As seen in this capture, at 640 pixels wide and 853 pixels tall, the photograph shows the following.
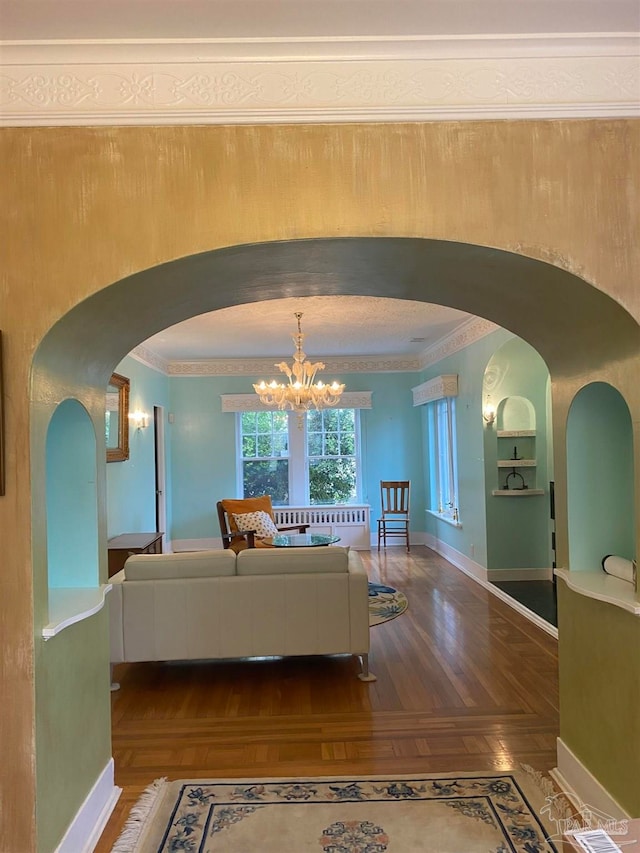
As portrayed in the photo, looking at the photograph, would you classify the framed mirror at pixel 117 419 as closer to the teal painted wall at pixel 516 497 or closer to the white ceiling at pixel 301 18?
the teal painted wall at pixel 516 497

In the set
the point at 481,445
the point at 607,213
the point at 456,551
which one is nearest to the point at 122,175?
the point at 607,213

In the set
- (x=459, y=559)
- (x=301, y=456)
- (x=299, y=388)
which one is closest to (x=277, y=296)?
(x=299, y=388)

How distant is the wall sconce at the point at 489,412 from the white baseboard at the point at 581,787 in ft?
12.8

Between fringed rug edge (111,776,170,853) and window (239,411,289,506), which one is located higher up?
window (239,411,289,506)

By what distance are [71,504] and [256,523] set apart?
4762 mm

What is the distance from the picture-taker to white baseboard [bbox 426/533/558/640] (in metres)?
4.68

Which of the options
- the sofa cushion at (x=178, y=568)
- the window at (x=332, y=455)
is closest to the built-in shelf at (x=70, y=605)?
the sofa cushion at (x=178, y=568)

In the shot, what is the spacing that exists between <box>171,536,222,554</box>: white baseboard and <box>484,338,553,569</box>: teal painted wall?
4.29 meters

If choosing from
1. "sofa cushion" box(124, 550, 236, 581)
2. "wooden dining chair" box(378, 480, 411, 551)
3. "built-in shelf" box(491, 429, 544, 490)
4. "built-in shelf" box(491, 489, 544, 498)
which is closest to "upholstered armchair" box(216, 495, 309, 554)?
"wooden dining chair" box(378, 480, 411, 551)

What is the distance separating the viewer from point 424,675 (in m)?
3.79

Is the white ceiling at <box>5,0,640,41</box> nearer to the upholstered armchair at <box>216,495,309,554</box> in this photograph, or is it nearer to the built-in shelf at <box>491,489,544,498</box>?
the built-in shelf at <box>491,489,544,498</box>

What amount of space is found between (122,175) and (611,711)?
108 inches

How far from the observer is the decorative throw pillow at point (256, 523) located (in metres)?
7.10

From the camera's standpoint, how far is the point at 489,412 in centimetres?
615
